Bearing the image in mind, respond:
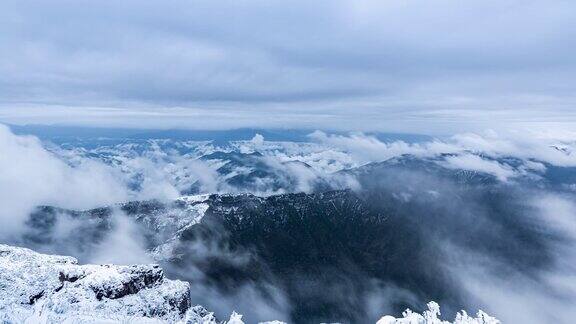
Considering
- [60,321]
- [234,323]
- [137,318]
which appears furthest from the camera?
[137,318]

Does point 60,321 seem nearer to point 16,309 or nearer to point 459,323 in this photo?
point 16,309

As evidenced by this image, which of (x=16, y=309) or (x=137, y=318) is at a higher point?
(x=16, y=309)

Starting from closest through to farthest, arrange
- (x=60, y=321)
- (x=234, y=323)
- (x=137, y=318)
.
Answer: (x=234, y=323)
(x=60, y=321)
(x=137, y=318)

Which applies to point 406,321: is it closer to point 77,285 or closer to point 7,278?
point 77,285

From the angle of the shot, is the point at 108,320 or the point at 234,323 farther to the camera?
the point at 108,320

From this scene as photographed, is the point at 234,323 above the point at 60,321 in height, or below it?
above

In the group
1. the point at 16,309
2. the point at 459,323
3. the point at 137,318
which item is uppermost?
the point at 459,323

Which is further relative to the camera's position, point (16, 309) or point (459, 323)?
point (16, 309)

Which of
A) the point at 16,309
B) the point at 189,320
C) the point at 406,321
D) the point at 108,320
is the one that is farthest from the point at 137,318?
the point at 406,321

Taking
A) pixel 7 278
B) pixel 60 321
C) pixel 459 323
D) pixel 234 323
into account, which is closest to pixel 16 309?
pixel 60 321
